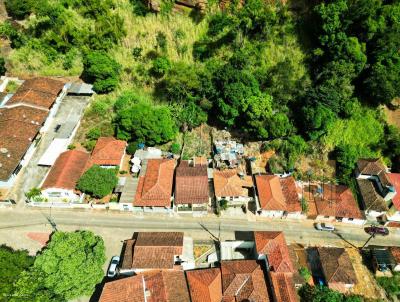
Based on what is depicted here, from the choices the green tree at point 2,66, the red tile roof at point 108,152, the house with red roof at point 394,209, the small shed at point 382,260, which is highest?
the green tree at point 2,66

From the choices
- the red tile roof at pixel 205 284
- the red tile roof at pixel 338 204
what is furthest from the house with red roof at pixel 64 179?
the red tile roof at pixel 338 204

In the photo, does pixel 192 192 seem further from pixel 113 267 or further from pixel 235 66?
pixel 235 66

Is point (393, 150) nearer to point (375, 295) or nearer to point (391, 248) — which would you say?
point (391, 248)

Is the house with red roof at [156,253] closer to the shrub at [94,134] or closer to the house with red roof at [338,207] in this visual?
the shrub at [94,134]

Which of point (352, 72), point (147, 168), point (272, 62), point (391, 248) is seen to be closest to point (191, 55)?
point (272, 62)

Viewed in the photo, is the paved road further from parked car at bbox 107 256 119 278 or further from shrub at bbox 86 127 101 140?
shrub at bbox 86 127 101 140

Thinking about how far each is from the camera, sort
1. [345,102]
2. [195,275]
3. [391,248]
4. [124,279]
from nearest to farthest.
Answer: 1. [124,279]
2. [195,275]
3. [391,248]
4. [345,102]
